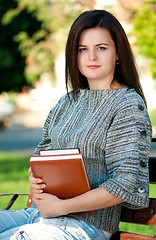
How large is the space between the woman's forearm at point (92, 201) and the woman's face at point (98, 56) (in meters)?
0.69

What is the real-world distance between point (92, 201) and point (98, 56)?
815 millimetres

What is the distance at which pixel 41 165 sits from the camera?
2.18 m

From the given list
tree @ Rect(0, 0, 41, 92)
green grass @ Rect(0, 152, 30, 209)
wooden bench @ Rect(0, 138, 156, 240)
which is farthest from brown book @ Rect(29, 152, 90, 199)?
tree @ Rect(0, 0, 41, 92)

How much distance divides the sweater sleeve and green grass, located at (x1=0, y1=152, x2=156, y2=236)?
112cm

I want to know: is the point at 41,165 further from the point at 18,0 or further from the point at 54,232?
the point at 18,0

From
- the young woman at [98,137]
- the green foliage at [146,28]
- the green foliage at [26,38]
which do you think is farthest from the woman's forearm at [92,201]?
the green foliage at [26,38]

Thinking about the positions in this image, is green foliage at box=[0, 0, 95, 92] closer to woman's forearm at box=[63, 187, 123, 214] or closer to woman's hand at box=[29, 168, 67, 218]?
woman's hand at box=[29, 168, 67, 218]

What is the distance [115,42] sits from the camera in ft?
8.20

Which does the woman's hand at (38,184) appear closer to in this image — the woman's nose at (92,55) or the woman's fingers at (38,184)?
the woman's fingers at (38,184)

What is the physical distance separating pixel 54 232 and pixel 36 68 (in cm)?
2856

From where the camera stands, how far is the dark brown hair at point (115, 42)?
2451mm

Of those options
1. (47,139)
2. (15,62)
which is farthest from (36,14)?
(47,139)

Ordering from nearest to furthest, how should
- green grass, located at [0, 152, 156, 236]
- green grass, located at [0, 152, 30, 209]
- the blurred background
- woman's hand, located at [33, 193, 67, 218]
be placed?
woman's hand, located at [33, 193, 67, 218] → green grass, located at [0, 152, 156, 236] → green grass, located at [0, 152, 30, 209] → the blurred background

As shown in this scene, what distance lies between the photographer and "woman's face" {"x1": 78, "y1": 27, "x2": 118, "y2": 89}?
245 cm
